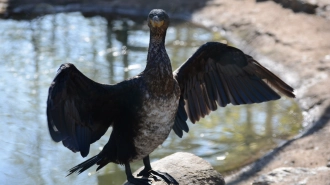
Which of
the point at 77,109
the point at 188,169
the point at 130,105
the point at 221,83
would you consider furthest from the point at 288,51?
the point at 77,109

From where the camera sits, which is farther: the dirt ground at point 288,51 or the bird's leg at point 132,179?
the dirt ground at point 288,51

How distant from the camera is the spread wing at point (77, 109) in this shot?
13.0 ft

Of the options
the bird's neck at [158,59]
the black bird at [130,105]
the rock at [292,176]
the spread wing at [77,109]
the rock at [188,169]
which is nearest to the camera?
the spread wing at [77,109]

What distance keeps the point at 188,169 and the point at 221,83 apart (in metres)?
0.72

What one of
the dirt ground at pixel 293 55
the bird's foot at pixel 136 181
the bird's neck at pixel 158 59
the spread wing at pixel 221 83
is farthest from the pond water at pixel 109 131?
the bird's neck at pixel 158 59

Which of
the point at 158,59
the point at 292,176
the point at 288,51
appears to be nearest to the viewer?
the point at 158,59

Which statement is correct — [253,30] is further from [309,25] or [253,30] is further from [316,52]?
[316,52]

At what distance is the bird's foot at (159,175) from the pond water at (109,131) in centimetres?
153

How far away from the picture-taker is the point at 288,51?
8.59m

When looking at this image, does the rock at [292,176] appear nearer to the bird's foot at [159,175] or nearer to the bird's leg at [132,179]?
the bird's foot at [159,175]

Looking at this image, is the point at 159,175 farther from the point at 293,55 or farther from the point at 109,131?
the point at 293,55

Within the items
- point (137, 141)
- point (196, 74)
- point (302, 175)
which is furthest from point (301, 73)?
point (137, 141)

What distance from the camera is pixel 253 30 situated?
9688 millimetres

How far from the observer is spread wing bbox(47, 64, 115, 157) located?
13.0 feet
